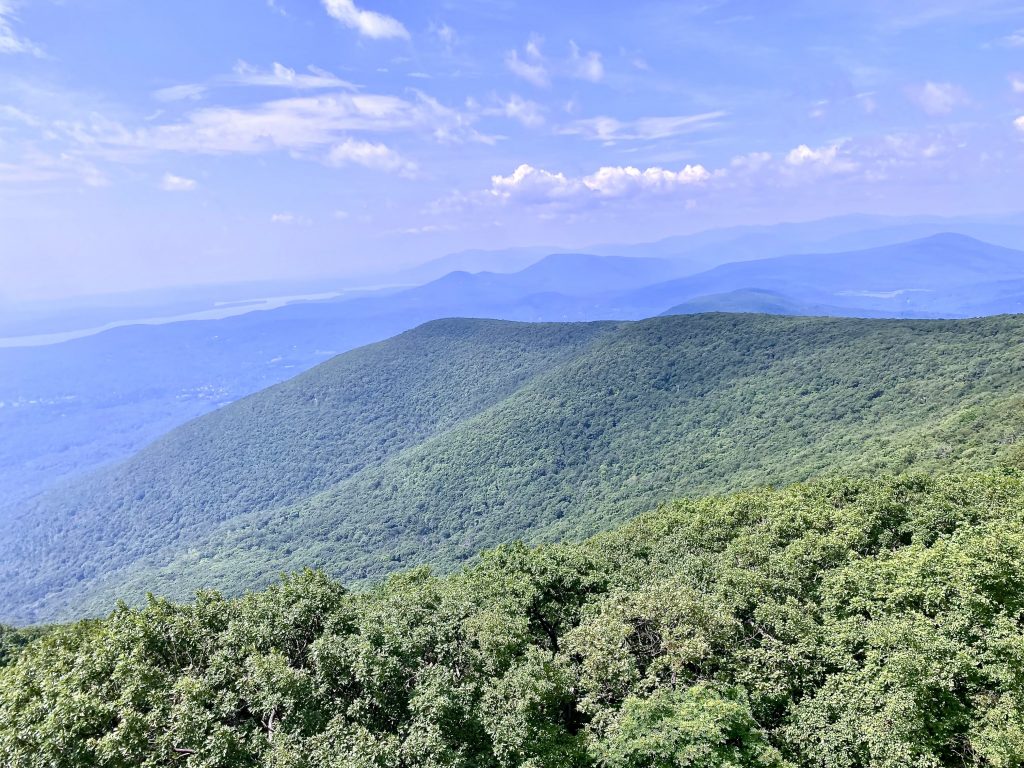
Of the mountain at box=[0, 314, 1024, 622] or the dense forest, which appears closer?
the dense forest

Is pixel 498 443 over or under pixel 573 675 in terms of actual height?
under

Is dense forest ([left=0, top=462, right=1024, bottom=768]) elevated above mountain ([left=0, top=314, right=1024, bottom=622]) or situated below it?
above

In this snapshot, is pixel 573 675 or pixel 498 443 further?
pixel 498 443

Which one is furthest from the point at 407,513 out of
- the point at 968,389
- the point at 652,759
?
the point at 652,759

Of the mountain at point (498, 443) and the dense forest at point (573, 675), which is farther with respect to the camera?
the mountain at point (498, 443)
